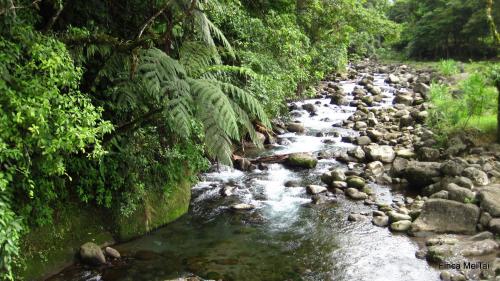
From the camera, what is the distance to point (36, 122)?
358 centimetres

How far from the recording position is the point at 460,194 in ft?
22.4

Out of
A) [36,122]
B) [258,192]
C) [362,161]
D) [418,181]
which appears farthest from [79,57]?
[362,161]

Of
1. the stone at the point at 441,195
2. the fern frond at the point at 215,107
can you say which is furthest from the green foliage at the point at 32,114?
the stone at the point at 441,195

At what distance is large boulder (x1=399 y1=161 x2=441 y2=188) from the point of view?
822cm

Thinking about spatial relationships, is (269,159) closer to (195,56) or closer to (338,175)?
(338,175)

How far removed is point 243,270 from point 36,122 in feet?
10.4

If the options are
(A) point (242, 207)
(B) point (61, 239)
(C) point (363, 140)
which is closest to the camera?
(B) point (61, 239)

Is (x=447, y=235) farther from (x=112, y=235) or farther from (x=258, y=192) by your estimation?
(x=112, y=235)

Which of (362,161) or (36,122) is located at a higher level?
(36,122)

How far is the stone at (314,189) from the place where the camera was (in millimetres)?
8312

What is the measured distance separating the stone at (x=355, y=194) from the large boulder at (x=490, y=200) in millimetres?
2054

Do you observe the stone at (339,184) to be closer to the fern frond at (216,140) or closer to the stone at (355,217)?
the stone at (355,217)

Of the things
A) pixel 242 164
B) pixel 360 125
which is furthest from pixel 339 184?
pixel 360 125

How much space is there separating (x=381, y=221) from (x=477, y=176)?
7.95ft
